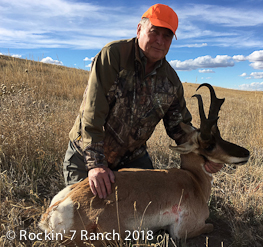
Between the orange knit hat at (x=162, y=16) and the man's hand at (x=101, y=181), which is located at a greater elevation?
the orange knit hat at (x=162, y=16)

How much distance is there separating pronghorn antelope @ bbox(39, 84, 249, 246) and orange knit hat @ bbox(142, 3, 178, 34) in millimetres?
1065

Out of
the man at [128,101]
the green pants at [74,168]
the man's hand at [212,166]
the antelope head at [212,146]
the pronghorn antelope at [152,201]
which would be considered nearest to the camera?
the pronghorn antelope at [152,201]

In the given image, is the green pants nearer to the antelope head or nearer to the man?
the man

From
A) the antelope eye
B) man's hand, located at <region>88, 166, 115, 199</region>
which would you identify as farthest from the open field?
the antelope eye

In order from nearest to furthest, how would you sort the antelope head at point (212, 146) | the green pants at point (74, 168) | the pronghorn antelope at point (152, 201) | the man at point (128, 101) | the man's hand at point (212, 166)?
the pronghorn antelope at point (152, 201) < the antelope head at point (212, 146) < the man at point (128, 101) < the man's hand at point (212, 166) < the green pants at point (74, 168)

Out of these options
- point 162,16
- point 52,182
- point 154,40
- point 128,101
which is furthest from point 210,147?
point 52,182

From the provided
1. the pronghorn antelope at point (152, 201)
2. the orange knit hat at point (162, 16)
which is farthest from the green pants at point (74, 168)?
the orange knit hat at point (162, 16)

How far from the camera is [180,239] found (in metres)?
2.57

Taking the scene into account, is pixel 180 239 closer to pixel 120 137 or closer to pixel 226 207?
pixel 226 207

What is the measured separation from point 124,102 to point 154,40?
2.95 ft

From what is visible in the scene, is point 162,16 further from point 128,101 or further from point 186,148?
point 186,148

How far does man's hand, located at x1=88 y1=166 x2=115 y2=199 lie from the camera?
2221mm

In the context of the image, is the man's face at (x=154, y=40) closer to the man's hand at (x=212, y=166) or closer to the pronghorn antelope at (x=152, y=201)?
the pronghorn antelope at (x=152, y=201)

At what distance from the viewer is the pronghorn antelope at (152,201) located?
213cm
